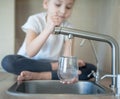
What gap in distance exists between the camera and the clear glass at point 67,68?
887 millimetres

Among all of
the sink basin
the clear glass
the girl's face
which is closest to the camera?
the clear glass

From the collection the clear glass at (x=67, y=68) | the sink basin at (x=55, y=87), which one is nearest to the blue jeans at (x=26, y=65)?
the sink basin at (x=55, y=87)

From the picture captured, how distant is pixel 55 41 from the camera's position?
1.50m

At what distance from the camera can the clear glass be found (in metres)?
0.89

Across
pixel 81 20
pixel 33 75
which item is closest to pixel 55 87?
pixel 33 75

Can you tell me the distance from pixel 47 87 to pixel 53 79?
110 millimetres

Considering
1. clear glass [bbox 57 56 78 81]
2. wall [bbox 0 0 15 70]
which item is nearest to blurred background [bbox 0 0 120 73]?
wall [bbox 0 0 15 70]

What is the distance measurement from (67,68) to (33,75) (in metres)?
0.26

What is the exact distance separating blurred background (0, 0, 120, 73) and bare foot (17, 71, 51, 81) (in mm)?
862

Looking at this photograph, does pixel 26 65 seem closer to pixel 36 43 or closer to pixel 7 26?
pixel 36 43

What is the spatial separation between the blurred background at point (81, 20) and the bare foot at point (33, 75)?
0.86 metres

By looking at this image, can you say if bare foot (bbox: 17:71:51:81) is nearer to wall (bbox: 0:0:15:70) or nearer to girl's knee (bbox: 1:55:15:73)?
girl's knee (bbox: 1:55:15:73)

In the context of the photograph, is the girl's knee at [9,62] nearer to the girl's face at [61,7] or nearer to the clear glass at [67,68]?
the girl's face at [61,7]

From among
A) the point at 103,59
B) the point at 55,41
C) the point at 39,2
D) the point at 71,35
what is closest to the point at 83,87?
the point at 71,35
